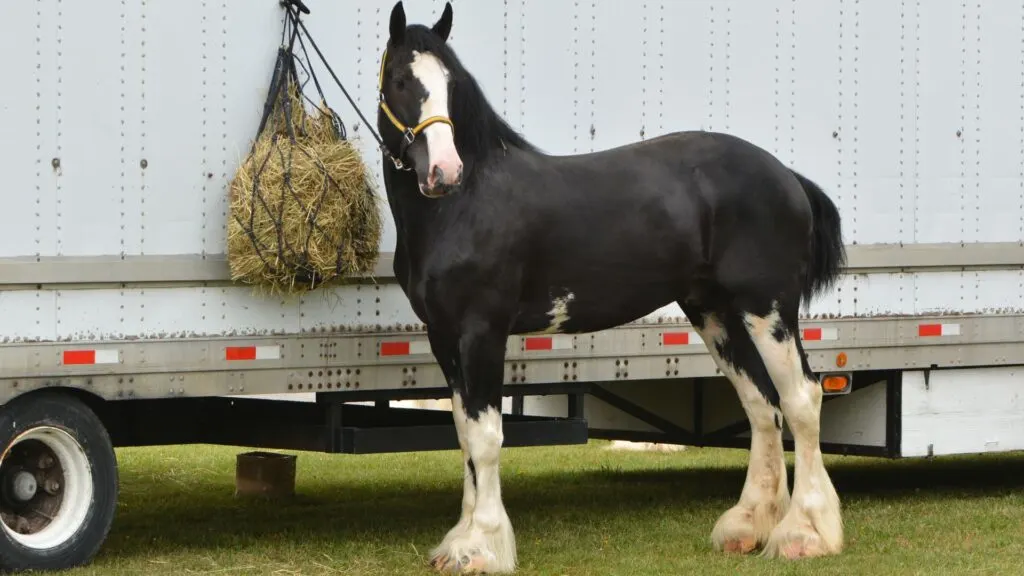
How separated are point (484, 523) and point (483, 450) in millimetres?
297

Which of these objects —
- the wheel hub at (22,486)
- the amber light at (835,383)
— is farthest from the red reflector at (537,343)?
the wheel hub at (22,486)

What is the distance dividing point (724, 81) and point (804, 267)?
1320mm

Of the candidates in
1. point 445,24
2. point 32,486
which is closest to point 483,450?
point 445,24

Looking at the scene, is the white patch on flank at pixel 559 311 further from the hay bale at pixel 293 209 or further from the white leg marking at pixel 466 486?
the hay bale at pixel 293 209

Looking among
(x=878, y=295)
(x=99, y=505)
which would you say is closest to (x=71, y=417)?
(x=99, y=505)

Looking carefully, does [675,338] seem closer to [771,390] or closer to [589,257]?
[771,390]

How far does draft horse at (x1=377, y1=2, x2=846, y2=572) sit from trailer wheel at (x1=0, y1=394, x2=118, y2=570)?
4.69ft

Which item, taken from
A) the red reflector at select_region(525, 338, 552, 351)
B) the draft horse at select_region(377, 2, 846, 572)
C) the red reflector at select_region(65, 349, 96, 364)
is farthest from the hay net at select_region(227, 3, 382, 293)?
the red reflector at select_region(525, 338, 552, 351)

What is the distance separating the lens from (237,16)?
271 inches

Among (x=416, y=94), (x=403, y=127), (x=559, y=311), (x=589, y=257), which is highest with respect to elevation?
(x=416, y=94)

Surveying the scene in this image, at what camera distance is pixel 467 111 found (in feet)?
21.6

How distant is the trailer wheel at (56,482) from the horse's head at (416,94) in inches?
69.1

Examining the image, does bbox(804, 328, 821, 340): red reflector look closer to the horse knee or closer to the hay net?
the horse knee

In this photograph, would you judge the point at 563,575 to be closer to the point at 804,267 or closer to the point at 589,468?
the point at 804,267
